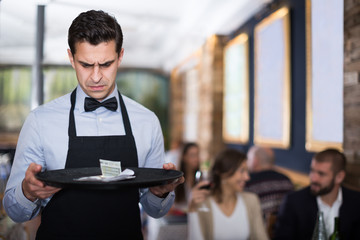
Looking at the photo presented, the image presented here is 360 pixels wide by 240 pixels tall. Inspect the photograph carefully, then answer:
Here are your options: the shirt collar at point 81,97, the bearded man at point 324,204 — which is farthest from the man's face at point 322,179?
the shirt collar at point 81,97

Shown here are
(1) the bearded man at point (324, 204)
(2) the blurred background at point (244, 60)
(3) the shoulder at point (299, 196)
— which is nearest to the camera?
(1) the bearded man at point (324, 204)

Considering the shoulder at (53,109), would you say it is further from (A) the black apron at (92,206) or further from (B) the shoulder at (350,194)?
(B) the shoulder at (350,194)

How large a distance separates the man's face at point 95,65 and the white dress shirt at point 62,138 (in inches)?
4.8

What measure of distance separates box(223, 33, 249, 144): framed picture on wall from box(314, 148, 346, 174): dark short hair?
297 cm

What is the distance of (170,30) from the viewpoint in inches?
329

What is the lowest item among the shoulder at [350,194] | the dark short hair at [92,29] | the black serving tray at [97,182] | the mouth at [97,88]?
the shoulder at [350,194]

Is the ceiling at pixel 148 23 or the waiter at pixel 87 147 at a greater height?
the ceiling at pixel 148 23

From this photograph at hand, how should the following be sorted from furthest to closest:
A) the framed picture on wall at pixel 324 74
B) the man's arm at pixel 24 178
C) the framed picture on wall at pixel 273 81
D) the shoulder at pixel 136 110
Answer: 1. the framed picture on wall at pixel 273 81
2. the framed picture on wall at pixel 324 74
3. the shoulder at pixel 136 110
4. the man's arm at pixel 24 178

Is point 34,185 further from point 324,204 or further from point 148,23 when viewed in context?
point 148,23

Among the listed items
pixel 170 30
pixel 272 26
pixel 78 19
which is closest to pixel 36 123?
pixel 78 19

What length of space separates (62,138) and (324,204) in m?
1.95

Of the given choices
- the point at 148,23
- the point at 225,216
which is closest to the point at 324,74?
the point at 225,216

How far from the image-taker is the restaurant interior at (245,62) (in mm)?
2756

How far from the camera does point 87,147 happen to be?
1.41 m
